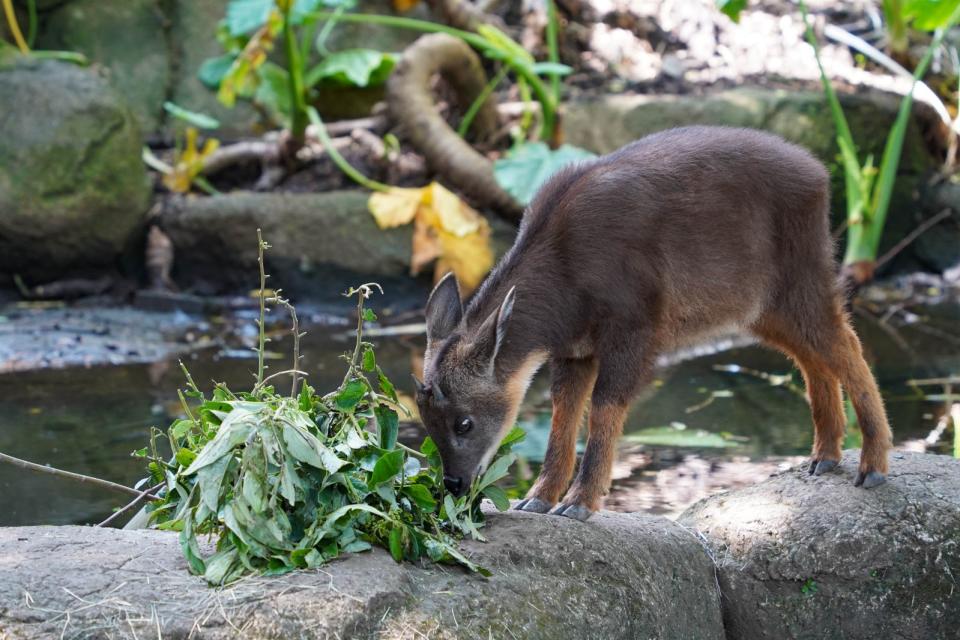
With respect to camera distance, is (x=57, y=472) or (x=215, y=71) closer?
(x=57, y=472)

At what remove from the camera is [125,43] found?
1431cm

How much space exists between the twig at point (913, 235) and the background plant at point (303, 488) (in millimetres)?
8558

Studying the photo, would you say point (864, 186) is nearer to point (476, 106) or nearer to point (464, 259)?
point (464, 259)

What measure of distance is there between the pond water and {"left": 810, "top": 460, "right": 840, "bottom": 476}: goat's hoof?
3.74 feet

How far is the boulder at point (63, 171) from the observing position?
11.3 metres

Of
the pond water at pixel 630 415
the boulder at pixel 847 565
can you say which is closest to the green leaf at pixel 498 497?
the boulder at pixel 847 565

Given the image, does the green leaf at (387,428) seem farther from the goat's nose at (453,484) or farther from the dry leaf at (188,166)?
the dry leaf at (188,166)

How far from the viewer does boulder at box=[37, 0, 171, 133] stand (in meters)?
14.1

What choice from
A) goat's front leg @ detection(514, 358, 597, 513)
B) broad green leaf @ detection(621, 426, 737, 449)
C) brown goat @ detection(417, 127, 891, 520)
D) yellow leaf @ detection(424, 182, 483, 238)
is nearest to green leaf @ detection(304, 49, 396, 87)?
yellow leaf @ detection(424, 182, 483, 238)

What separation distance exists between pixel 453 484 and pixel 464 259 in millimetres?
7028

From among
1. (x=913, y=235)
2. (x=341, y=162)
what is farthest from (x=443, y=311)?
(x=913, y=235)

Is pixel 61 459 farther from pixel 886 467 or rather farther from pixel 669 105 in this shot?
pixel 669 105

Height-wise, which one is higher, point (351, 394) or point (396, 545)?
point (351, 394)

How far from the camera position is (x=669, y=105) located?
12117mm
